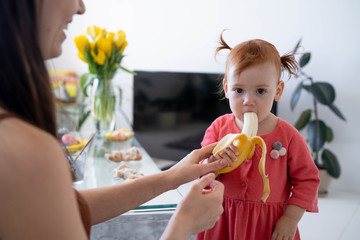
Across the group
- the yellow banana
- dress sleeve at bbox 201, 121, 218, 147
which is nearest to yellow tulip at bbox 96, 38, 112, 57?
dress sleeve at bbox 201, 121, 218, 147

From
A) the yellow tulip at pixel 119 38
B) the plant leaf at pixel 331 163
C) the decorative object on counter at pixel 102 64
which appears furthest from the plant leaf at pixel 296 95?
the yellow tulip at pixel 119 38

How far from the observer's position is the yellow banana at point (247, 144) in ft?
2.62

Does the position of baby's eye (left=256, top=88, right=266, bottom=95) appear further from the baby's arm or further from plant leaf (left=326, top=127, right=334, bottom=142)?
plant leaf (left=326, top=127, right=334, bottom=142)

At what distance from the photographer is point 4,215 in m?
0.42

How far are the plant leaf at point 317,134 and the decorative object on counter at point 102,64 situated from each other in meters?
1.27

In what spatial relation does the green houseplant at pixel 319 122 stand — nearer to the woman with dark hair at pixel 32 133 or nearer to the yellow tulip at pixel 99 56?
the yellow tulip at pixel 99 56

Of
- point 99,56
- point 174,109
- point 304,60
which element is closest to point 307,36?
point 304,60

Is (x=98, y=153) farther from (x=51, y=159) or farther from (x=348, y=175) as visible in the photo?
(x=348, y=175)

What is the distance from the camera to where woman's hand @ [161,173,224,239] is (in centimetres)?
65

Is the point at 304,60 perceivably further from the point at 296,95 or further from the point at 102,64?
the point at 102,64

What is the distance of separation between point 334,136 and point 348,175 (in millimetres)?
287

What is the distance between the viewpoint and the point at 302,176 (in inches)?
34.3

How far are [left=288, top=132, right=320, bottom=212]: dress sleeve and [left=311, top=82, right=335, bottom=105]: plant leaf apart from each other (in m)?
1.31

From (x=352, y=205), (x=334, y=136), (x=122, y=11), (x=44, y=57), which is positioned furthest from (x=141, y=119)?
(x=44, y=57)
